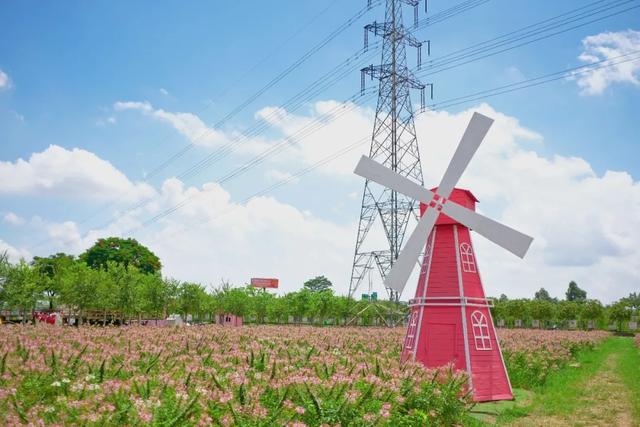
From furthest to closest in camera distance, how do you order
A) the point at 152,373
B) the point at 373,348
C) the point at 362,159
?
the point at 373,348
the point at 362,159
the point at 152,373

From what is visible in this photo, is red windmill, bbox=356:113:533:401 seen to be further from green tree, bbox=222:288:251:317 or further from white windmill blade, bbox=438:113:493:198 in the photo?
green tree, bbox=222:288:251:317

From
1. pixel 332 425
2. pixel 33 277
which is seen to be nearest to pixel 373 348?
pixel 332 425

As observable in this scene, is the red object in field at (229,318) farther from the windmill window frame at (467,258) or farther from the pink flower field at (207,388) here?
the windmill window frame at (467,258)

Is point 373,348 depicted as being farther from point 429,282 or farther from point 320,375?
point 320,375

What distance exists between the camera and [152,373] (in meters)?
12.8

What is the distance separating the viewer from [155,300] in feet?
180

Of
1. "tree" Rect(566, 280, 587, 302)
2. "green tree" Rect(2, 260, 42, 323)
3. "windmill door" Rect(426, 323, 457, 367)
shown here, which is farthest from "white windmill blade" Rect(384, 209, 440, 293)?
"tree" Rect(566, 280, 587, 302)

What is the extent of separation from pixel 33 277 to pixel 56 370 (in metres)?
43.4

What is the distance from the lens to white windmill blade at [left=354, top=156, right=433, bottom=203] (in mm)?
19516

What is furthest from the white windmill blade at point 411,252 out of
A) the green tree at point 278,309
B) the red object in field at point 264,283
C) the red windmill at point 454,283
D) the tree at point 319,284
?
the tree at point 319,284

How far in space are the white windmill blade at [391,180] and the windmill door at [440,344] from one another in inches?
177

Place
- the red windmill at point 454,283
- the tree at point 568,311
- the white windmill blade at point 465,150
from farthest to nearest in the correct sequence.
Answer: the tree at point 568,311 < the white windmill blade at point 465,150 < the red windmill at point 454,283

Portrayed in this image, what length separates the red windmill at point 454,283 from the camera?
18.3 m

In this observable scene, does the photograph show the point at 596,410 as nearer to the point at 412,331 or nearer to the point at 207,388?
the point at 412,331
